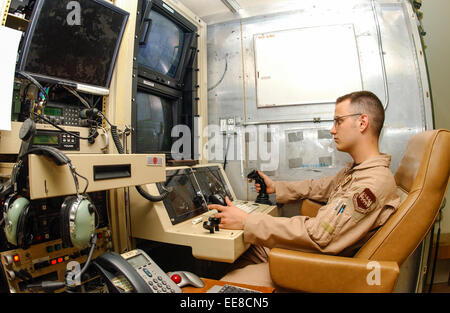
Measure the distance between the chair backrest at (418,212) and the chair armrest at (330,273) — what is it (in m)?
0.09

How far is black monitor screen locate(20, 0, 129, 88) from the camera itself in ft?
3.73

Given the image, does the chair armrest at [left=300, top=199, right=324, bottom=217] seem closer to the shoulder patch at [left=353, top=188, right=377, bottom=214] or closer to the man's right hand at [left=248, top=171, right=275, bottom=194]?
the man's right hand at [left=248, top=171, right=275, bottom=194]

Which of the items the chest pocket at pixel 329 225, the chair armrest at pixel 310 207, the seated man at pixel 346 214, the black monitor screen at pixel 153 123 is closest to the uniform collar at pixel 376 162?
the seated man at pixel 346 214

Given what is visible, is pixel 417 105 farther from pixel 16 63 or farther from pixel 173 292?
pixel 16 63

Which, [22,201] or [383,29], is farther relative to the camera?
[383,29]

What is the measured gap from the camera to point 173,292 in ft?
3.06

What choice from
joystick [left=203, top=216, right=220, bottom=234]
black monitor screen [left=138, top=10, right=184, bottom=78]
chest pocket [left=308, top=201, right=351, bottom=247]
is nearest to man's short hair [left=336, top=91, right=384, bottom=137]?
chest pocket [left=308, top=201, right=351, bottom=247]

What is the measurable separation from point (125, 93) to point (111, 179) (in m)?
0.73

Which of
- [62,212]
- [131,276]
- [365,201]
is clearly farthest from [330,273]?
[62,212]

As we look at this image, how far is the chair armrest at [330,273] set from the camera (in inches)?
38.9

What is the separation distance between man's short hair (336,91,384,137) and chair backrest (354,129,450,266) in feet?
0.93

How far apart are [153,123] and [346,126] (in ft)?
4.28

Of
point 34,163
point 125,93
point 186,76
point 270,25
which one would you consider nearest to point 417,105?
point 270,25

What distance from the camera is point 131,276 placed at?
0.82 metres
